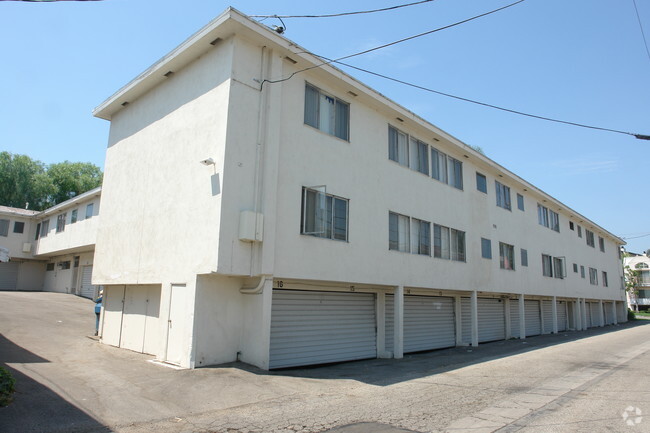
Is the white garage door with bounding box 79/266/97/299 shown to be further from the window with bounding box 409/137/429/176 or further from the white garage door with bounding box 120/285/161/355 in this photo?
the window with bounding box 409/137/429/176

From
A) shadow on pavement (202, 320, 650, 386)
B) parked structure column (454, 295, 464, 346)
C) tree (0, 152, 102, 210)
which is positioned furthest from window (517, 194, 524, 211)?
tree (0, 152, 102, 210)

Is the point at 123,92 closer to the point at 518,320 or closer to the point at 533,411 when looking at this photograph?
the point at 533,411

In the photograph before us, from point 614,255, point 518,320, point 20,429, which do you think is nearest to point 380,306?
point 20,429

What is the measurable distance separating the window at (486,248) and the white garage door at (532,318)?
24.8ft

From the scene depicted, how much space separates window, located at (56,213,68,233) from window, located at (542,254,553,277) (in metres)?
29.1

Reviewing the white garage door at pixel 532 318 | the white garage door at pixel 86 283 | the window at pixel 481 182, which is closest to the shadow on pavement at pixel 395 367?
the window at pixel 481 182

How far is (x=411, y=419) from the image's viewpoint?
6719 millimetres

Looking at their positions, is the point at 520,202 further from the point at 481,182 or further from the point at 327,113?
the point at 327,113

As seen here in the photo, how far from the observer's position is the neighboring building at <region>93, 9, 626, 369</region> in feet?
34.2

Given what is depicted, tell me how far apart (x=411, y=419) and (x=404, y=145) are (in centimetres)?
1103

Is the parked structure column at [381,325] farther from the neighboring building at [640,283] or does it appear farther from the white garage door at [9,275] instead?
the neighboring building at [640,283]

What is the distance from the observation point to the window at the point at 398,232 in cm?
1459

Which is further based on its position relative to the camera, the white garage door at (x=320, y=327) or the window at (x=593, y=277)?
the window at (x=593, y=277)

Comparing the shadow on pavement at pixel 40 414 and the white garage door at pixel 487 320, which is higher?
the white garage door at pixel 487 320
